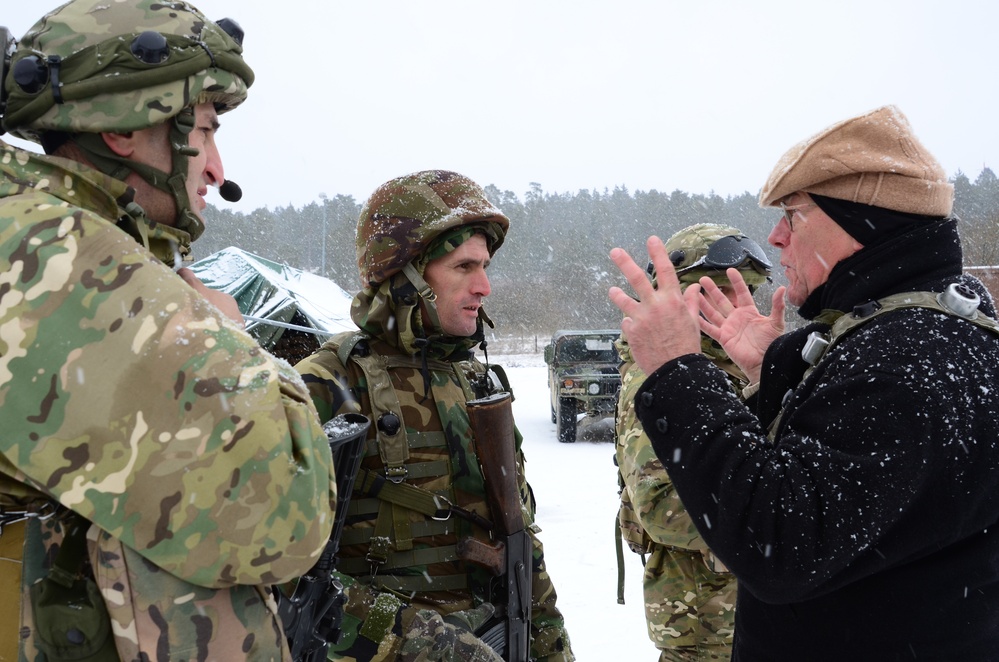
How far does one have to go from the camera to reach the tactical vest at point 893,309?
1563 millimetres

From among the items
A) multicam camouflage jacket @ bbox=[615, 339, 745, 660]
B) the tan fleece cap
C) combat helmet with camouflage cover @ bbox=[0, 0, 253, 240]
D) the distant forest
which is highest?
combat helmet with camouflage cover @ bbox=[0, 0, 253, 240]

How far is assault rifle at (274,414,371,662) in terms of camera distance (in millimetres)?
1478

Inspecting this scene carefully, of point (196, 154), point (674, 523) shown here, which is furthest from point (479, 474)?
point (196, 154)

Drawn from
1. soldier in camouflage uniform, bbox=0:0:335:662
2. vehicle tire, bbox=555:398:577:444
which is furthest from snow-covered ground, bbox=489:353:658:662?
soldier in camouflage uniform, bbox=0:0:335:662

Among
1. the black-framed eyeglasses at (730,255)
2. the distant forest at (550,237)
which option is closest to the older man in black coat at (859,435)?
the black-framed eyeglasses at (730,255)

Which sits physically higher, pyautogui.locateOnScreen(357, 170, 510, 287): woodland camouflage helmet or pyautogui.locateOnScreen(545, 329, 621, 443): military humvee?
pyautogui.locateOnScreen(357, 170, 510, 287): woodland camouflage helmet

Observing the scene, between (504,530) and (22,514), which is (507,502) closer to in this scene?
(504,530)

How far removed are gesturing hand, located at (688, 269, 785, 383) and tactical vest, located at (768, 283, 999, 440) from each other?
0.56 m

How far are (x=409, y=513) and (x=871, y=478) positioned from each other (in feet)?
4.29

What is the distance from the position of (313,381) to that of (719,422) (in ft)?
4.11

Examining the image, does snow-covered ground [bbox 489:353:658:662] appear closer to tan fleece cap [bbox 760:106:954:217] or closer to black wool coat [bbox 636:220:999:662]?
black wool coat [bbox 636:220:999:662]

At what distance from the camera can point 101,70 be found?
53.1 inches

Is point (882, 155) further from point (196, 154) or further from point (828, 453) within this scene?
point (196, 154)

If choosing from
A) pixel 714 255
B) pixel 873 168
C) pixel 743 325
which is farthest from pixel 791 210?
pixel 714 255
